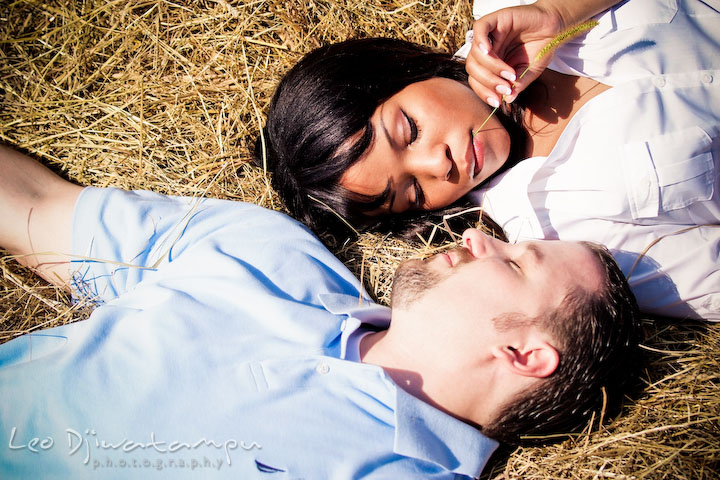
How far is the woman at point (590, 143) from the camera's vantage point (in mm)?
2252

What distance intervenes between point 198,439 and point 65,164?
209 centimetres

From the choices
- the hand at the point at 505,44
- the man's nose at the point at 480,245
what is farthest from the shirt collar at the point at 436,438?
the hand at the point at 505,44

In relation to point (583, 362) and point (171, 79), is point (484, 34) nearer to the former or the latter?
point (583, 362)

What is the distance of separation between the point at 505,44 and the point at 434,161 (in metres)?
0.73

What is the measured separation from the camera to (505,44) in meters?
2.39

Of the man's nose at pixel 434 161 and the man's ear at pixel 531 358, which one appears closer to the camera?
the man's ear at pixel 531 358

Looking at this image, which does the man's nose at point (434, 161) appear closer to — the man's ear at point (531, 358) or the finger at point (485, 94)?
the finger at point (485, 94)

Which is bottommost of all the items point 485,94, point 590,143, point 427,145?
point 590,143

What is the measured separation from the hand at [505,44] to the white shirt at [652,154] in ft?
0.77

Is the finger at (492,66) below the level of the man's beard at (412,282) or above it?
above

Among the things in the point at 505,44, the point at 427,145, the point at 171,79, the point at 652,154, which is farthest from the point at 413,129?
the point at 171,79

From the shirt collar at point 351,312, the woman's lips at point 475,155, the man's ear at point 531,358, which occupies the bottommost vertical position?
the man's ear at point 531,358

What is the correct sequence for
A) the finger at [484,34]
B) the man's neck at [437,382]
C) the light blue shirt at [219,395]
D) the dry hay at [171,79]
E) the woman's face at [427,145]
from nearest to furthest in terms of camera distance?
the light blue shirt at [219,395] → the man's neck at [437,382] → the finger at [484,34] → the woman's face at [427,145] → the dry hay at [171,79]

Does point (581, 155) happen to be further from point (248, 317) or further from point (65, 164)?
point (65, 164)
